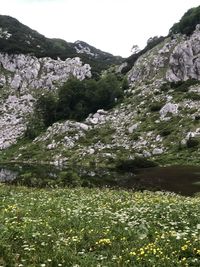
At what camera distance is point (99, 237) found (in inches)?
498

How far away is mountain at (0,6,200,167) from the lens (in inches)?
3157

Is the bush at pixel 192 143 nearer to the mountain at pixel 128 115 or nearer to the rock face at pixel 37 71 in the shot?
the mountain at pixel 128 115

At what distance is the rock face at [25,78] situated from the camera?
400 feet

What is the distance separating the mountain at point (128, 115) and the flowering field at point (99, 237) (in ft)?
175

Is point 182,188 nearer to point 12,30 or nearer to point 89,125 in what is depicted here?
point 89,125

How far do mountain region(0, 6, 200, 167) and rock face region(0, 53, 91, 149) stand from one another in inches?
10.7

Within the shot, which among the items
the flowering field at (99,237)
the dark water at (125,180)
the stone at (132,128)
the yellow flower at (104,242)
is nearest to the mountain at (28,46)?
the stone at (132,128)

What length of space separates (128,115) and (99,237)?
87.2 m

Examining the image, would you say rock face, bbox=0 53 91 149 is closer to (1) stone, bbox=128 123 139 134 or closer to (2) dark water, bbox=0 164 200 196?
(1) stone, bbox=128 123 139 134

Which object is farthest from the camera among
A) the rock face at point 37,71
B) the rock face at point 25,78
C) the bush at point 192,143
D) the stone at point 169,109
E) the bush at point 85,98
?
the rock face at point 37,71

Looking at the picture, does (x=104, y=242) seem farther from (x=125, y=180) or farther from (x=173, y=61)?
(x=173, y=61)

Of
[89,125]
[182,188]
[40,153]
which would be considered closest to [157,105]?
[89,125]

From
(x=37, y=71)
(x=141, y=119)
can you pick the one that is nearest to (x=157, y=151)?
(x=141, y=119)

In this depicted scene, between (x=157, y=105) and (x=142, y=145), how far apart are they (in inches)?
713
